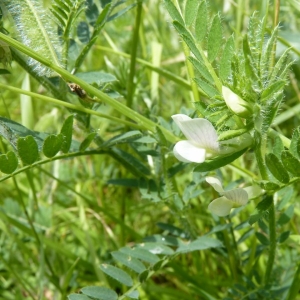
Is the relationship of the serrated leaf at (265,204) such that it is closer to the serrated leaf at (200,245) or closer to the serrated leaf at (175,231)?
the serrated leaf at (200,245)

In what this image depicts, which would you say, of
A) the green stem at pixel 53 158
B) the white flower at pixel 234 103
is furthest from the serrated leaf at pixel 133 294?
the white flower at pixel 234 103

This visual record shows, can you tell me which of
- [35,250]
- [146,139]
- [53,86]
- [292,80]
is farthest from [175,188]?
[292,80]

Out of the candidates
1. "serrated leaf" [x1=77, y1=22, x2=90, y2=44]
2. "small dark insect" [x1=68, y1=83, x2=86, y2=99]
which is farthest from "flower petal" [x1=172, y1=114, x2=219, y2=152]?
"serrated leaf" [x1=77, y1=22, x2=90, y2=44]

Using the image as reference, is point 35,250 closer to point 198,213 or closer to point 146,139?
point 198,213

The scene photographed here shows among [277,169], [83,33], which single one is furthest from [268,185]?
[83,33]

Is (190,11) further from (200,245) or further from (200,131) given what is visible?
(200,245)

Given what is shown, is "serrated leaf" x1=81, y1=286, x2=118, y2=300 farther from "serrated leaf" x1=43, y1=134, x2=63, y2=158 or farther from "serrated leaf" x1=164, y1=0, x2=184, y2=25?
"serrated leaf" x1=164, y1=0, x2=184, y2=25
